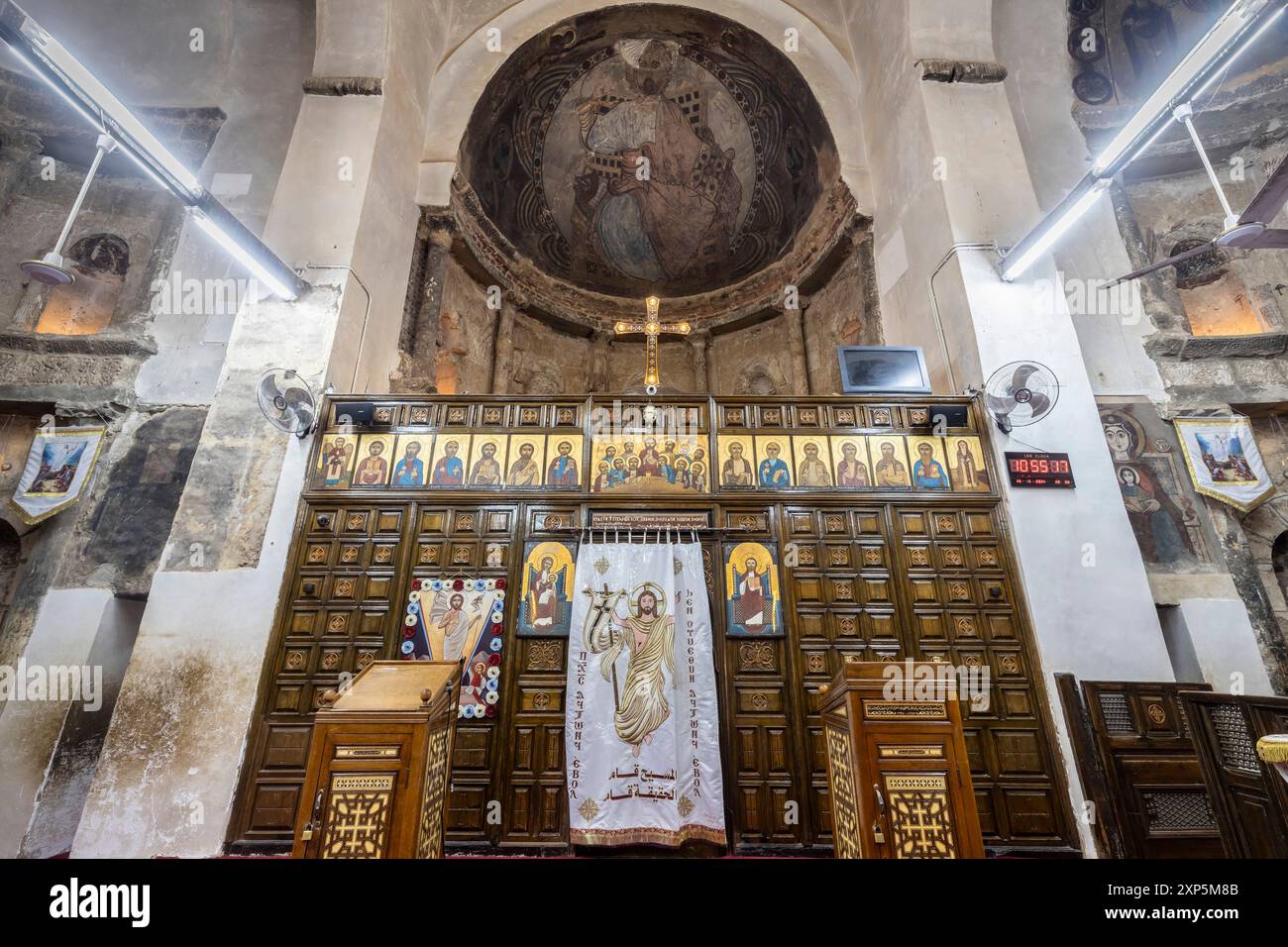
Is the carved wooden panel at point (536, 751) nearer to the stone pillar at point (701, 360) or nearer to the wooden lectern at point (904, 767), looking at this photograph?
the wooden lectern at point (904, 767)

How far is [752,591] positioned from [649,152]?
437 inches

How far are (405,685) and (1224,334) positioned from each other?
12529 millimetres

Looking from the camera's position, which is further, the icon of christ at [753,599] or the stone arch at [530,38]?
the stone arch at [530,38]

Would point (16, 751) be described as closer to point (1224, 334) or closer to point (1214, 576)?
point (1214, 576)

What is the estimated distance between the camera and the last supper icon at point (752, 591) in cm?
650

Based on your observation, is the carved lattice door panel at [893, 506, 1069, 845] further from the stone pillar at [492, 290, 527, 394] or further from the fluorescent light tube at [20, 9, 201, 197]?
the stone pillar at [492, 290, 527, 394]

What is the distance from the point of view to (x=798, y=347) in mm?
12430

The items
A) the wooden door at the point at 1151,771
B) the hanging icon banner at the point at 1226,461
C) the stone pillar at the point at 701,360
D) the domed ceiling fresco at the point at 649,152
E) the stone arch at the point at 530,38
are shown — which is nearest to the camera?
the wooden door at the point at 1151,771

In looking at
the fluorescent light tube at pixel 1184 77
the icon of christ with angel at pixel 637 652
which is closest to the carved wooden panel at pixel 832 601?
the icon of christ with angel at pixel 637 652

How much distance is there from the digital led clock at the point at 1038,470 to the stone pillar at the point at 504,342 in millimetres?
9129

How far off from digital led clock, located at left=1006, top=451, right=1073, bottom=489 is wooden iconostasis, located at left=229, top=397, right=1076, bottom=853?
317 mm

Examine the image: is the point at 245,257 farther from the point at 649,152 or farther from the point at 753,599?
the point at 649,152

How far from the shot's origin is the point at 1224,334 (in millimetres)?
9148
